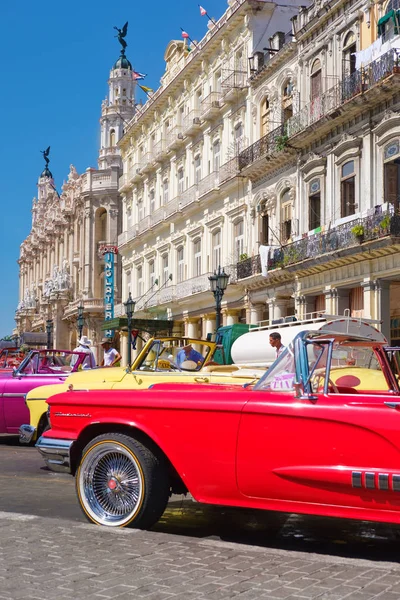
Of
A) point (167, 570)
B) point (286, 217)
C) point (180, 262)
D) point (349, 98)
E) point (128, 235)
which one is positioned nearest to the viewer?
point (167, 570)

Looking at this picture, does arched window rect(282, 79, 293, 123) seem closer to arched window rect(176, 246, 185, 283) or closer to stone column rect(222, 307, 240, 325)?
stone column rect(222, 307, 240, 325)

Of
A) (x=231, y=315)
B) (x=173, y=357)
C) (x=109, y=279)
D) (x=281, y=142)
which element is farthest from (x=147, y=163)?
(x=173, y=357)

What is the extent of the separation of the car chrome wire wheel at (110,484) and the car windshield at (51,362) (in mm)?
7091

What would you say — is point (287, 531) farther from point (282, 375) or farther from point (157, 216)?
point (157, 216)

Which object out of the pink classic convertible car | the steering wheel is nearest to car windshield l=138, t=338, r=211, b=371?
the pink classic convertible car

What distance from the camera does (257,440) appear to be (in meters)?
5.49

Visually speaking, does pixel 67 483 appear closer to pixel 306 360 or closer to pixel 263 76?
pixel 306 360

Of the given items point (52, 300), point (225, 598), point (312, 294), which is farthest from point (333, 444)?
point (52, 300)

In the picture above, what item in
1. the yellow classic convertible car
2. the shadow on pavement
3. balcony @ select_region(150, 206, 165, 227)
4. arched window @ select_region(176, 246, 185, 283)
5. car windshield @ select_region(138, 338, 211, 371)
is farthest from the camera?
balcony @ select_region(150, 206, 165, 227)

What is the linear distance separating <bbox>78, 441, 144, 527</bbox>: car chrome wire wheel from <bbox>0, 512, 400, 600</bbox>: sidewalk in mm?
258

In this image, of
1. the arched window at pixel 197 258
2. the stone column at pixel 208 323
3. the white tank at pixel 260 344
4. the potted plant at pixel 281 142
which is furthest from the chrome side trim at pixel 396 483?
the arched window at pixel 197 258

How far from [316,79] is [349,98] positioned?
3.64 meters

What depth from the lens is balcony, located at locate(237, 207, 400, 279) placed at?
21498 millimetres

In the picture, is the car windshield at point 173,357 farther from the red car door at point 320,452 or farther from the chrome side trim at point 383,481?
the chrome side trim at point 383,481
